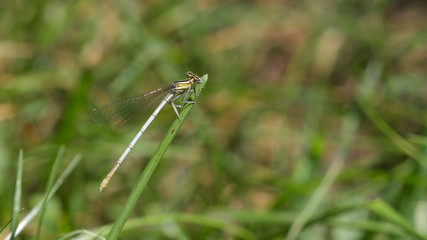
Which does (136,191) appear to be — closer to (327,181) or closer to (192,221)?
(192,221)

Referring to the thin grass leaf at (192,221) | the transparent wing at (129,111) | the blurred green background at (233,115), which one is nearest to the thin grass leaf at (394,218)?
the blurred green background at (233,115)

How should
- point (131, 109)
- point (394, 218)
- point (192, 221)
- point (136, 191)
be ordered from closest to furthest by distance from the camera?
point (136, 191), point (394, 218), point (192, 221), point (131, 109)

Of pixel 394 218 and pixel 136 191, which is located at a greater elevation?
pixel 136 191

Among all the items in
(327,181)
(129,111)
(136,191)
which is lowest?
(327,181)

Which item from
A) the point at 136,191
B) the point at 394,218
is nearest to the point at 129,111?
the point at 136,191

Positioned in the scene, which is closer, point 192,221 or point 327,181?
point 192,221

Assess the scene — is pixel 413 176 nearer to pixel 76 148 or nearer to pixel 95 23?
pixel 76 148

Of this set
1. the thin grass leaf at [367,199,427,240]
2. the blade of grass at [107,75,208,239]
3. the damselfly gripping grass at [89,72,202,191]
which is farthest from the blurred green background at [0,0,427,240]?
the blade of grass at [107,75,208,239]
